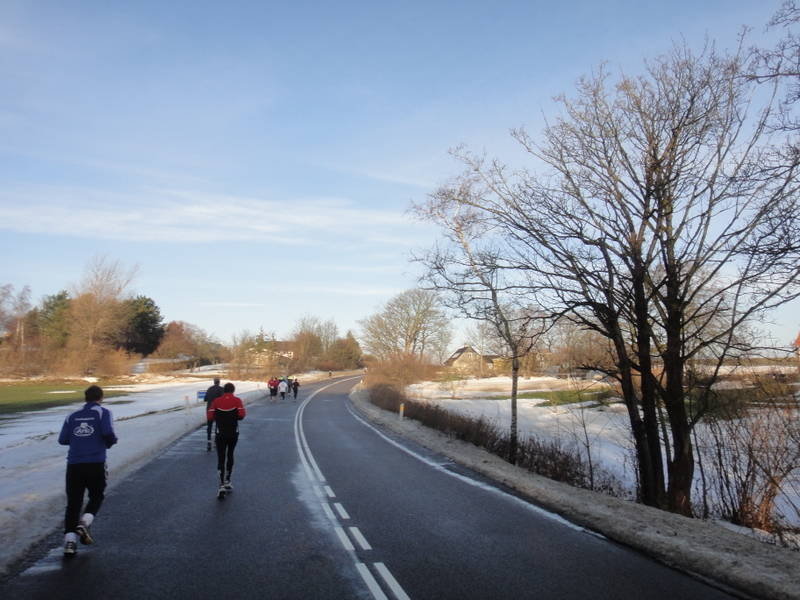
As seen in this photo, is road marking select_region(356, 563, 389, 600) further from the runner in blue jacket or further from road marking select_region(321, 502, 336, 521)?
the runner in blue jacket

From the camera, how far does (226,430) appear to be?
10125 millimetres

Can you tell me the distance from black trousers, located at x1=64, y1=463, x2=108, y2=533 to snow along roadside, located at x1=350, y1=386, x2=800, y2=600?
239 inches

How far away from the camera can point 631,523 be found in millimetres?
7742

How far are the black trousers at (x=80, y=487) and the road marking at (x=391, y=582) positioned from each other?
3.21 metres

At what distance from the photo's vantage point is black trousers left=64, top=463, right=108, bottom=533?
6.32m

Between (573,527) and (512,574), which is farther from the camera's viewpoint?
(573,527)

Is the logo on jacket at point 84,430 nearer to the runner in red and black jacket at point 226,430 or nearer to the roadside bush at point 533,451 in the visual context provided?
the runner in red and black jacket at point 226,430

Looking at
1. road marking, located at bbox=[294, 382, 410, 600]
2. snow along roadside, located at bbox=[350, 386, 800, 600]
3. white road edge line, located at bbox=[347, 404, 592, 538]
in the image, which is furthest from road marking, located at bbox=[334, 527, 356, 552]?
snow along roadside, located at bbox=[350, 386, 800, 600]

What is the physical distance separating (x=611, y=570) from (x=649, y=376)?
705cm

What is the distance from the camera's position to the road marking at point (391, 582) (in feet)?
16.8

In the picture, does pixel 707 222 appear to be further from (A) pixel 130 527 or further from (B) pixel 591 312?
(A) pixel 130 527

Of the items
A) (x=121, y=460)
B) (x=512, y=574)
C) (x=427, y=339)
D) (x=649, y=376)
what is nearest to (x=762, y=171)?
(x=649, y=376)

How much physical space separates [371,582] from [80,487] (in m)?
3.39

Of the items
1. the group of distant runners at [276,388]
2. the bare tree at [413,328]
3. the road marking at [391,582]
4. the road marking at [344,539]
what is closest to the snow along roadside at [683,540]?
the road marking at [391,582]
